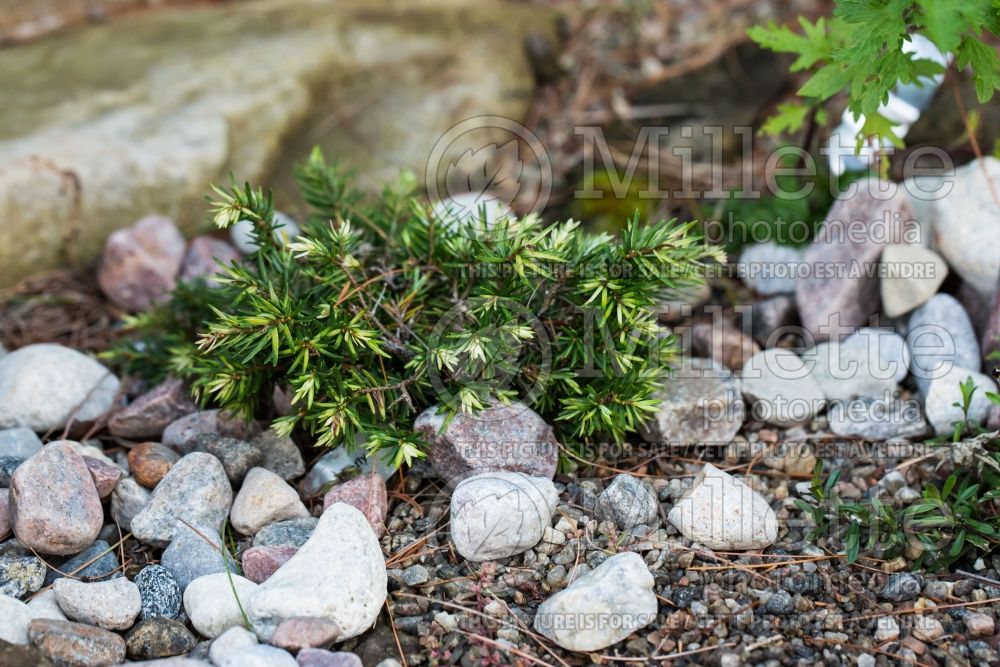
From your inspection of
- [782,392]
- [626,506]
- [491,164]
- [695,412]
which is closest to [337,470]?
[626,506]

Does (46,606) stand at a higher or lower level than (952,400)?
lower

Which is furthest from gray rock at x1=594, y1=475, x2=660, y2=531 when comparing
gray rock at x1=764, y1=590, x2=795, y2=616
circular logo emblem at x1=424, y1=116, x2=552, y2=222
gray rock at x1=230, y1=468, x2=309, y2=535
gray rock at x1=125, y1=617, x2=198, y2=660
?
circular logo emblem at x1=424, y1=116, x2=552, y2=222

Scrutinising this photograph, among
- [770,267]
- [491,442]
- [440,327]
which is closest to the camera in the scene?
[491,442]

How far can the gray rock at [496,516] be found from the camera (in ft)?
8.58

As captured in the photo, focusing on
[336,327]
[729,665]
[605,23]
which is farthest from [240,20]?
[729,665]

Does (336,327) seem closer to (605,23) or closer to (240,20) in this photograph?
(240,20)

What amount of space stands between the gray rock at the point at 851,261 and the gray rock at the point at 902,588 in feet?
3.57

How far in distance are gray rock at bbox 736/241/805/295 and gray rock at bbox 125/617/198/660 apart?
253cm

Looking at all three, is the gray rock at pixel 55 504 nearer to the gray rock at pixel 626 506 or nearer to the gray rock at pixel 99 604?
the gray rock at pixel 99 604

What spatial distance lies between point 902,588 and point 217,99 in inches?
145

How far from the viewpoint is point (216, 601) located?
2461 mm

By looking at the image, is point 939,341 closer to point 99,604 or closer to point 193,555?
point 193,555

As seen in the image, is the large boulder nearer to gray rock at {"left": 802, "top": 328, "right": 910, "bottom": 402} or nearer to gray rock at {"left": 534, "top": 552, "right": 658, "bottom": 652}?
gray rock at {"left": 802, "top": 328, "right": 910, "bottom": 402}

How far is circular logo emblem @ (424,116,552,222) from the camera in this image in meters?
4.53
